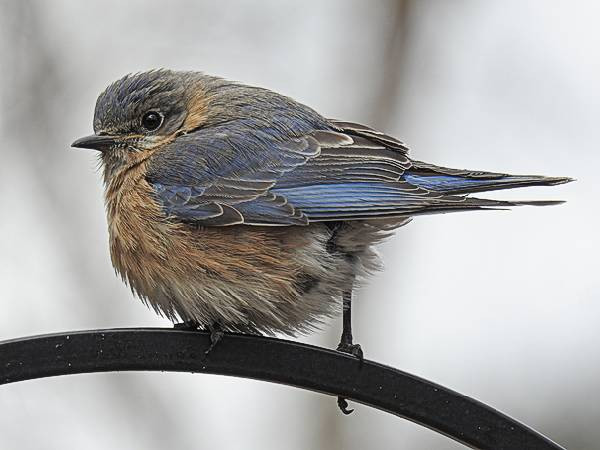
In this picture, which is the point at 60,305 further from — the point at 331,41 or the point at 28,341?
the point at 28,341

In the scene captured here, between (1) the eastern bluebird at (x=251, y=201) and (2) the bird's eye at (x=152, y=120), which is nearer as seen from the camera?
(1) the eastern bluebird at (x=251, y=201)

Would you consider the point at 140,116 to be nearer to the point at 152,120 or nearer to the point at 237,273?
the point at 152,120

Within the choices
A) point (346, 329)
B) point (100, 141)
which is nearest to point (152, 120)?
point (100, 141)

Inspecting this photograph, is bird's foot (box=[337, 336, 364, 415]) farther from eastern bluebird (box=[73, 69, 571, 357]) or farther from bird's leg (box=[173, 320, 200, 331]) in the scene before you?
bird's leg (box=[173, 320, 200, 331])

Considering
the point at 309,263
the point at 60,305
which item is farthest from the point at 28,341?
the point at 60,305

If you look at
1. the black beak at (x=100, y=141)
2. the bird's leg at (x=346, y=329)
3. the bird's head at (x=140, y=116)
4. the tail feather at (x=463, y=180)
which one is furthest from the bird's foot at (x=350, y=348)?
the black beak at (x=100, y=141)

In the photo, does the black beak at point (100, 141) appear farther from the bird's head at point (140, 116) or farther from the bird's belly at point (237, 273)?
the bird's belly at point (237, 273)
